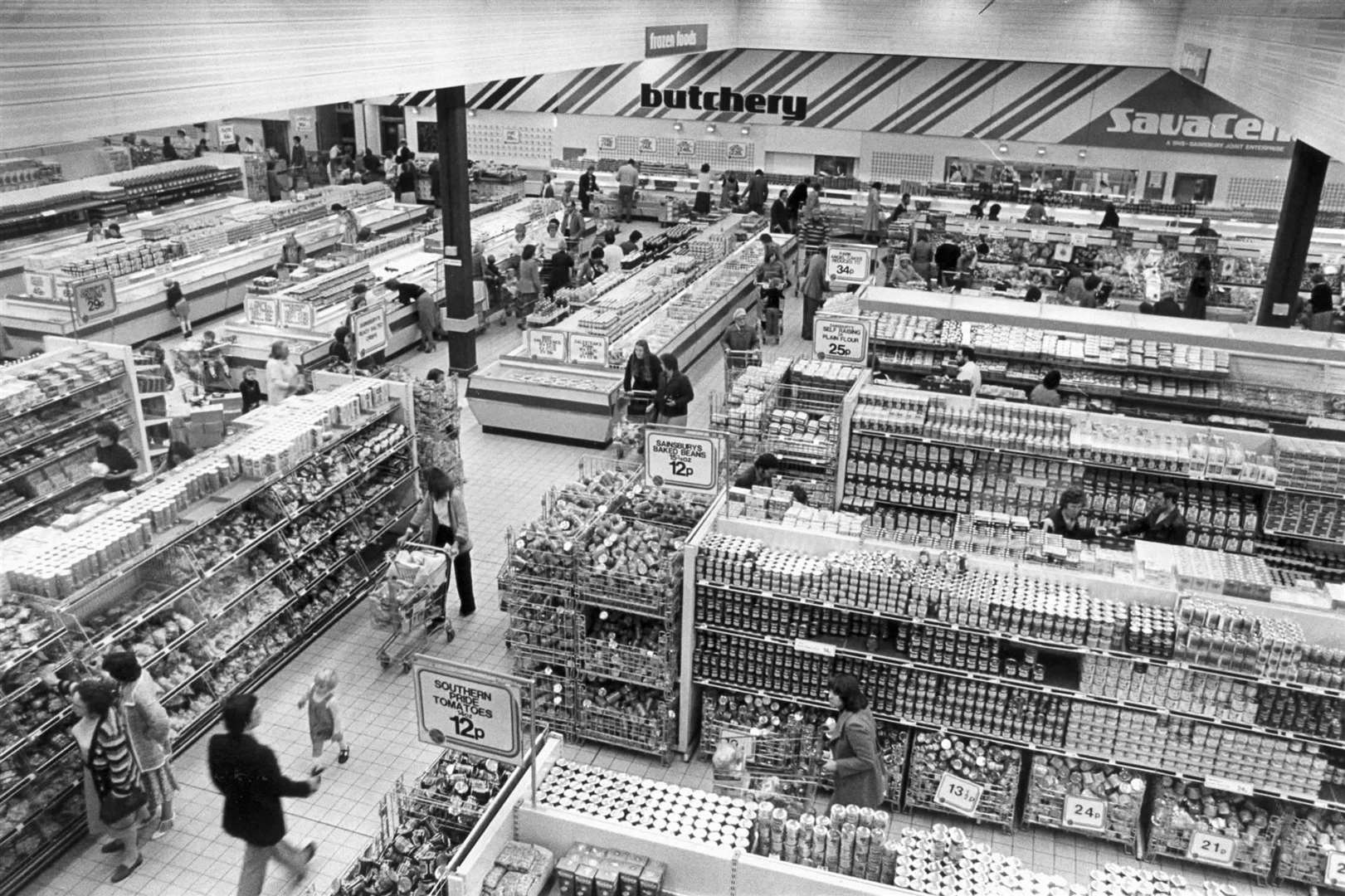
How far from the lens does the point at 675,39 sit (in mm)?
21125

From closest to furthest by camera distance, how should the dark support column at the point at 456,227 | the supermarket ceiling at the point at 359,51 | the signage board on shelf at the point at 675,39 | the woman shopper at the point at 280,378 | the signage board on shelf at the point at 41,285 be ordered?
the supermarket ceiling at the point at 359,51 → the woman shopper at the point at 280,378 → the dark support column at the point at 456,227 → the signage board on shelf at the point at 41,285 → the signage board on shelf at the point at 675,39

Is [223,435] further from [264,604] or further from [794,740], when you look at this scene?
[794,740]

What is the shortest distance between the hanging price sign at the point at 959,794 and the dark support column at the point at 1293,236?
1113 centimetres

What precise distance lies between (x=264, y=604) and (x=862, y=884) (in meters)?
5.99

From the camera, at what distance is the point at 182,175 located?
24250 millimetres

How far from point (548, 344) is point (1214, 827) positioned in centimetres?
1000

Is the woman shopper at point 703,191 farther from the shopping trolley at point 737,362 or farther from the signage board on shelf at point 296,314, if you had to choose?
the signage board on shelf at point 296,314

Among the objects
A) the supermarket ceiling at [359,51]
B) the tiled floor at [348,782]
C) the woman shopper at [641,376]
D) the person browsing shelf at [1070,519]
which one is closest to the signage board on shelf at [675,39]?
the supermarket ceiling at [359,51]

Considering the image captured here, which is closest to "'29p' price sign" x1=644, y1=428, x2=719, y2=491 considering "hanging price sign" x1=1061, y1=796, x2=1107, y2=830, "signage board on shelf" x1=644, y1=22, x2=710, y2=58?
"hanging price sign" x1=1061, y1=796, x2=1107, y2=830

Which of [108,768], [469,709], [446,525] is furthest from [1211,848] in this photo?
[108,768]

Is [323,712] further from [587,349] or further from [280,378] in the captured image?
[587,349]

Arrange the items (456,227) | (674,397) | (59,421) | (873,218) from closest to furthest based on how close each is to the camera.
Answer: (59,421)
(674,397)
(456,227)
(873,218)

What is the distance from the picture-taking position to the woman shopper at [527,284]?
61.0 ft

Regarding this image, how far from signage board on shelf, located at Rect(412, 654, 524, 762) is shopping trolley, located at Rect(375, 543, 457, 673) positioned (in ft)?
11.7
